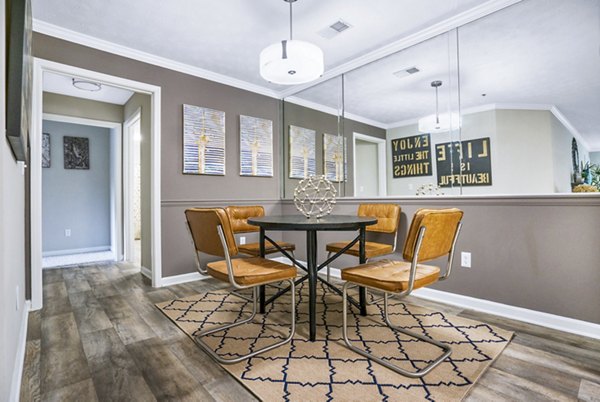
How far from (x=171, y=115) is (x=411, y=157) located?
258cm

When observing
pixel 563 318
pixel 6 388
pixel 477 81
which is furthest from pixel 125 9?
pixel 563 318

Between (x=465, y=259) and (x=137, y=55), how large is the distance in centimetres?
366

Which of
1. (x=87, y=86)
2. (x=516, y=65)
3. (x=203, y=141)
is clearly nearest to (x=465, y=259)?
(x=516, y=65)

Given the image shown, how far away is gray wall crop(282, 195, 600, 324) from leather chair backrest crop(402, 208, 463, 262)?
0.92 m

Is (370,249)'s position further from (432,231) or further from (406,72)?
(406,72)

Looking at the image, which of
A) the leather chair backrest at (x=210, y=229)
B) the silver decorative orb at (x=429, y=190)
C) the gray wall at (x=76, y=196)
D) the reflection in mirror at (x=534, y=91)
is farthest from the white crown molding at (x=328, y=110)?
the gray wall at (x=76, y=196)

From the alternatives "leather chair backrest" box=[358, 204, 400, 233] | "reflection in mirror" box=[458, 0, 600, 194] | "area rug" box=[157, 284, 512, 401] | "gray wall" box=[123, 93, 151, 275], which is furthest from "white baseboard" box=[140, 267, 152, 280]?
"reflection in mirror" box=[458, 0, 600, 194]

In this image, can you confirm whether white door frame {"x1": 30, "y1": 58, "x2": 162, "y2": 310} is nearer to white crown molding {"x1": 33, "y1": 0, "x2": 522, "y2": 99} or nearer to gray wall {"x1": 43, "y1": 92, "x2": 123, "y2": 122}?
white crown molding {"x1": 33, "y1": 0, "x2": 522, "y2": 99}

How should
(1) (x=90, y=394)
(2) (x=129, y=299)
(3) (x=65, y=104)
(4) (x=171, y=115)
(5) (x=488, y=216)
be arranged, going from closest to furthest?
(1) (x=90, y=394)
(5) (x=488, y=216)
(2) (x=129, y=299)
(4) (x=171, y=115)
(3) (x=65, y=104)

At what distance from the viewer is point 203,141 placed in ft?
11.8

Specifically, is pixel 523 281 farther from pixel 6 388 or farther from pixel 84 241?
pixel 84 241

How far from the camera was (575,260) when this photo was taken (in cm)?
204

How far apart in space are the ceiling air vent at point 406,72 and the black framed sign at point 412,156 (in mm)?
628

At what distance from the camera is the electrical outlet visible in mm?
2529
